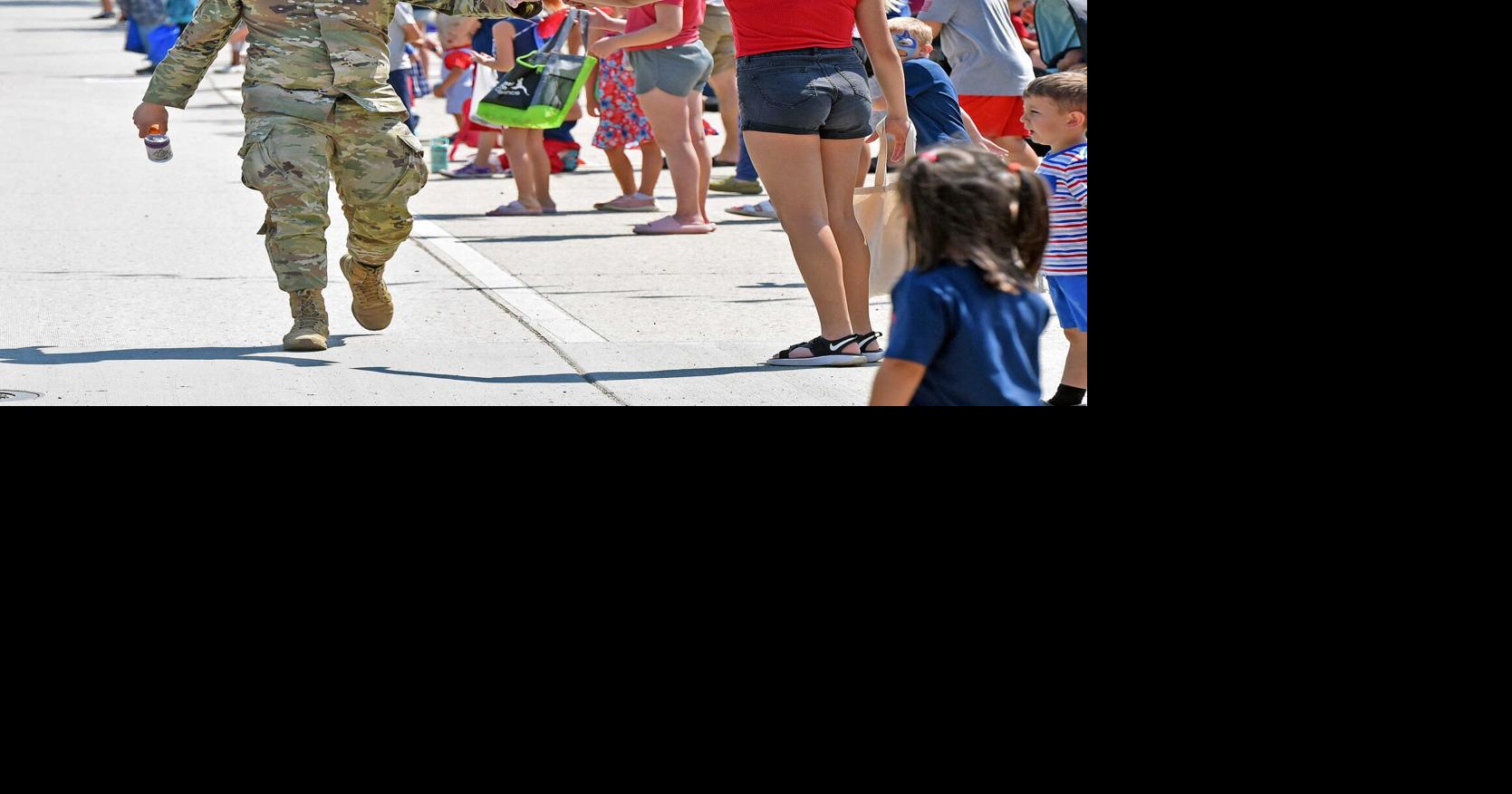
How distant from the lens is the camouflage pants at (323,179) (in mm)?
6371

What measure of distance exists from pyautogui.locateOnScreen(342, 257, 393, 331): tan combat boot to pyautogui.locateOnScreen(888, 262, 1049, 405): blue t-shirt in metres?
3.40

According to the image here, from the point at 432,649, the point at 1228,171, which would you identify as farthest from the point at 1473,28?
the point at 432,649

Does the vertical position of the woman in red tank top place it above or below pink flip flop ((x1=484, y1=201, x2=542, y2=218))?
above

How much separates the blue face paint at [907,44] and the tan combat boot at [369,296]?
2.23 meters

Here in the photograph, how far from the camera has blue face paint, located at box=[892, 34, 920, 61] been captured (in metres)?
7.59

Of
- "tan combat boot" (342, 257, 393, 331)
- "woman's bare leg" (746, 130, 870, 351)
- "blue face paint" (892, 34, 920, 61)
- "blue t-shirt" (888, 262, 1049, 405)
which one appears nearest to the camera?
"blue t-shirt" (888, 262, 1049, 405)

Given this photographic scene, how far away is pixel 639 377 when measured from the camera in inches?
254

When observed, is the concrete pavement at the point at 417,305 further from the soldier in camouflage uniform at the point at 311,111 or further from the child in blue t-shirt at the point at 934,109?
the child in blue t-shirt at the point at 934,109

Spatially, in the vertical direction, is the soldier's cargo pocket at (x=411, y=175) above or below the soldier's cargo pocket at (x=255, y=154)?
below

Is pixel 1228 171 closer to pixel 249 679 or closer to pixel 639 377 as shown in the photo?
pixel 249 679

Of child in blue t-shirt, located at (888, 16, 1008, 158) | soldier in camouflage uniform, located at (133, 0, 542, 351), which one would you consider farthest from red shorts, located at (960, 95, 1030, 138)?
soldier in camouflage uniform, located at (133, 0, 542, 351)

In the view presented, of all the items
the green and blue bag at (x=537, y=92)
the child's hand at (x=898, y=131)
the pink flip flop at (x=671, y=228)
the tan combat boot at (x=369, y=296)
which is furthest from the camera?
the green and blue bag at (x=537, y=92)

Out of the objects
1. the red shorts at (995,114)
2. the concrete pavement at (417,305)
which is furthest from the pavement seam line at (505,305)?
the red shorts at (995,114)

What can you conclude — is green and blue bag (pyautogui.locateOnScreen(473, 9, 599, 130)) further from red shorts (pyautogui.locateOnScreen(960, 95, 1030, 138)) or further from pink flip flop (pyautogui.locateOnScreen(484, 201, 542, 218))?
red shorts (pyautogui.locateOnScreen(960, 95, 1030, 138))
